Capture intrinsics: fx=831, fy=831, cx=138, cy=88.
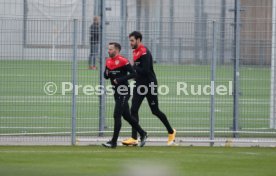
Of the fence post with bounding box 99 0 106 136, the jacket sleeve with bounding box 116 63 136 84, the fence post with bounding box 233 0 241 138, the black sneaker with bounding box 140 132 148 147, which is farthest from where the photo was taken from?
the fence post with bounding box 233 0 241 138

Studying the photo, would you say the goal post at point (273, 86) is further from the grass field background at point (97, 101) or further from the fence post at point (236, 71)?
the fence post at point (236, 71)

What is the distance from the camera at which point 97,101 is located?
16.0 m

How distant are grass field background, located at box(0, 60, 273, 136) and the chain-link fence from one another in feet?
0.08

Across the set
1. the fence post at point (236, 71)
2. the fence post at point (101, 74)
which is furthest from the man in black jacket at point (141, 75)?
the fence post at point (236, 71)

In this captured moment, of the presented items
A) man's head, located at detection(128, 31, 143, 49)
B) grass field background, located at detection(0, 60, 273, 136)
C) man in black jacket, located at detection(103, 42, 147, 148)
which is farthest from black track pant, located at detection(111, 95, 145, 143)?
grass field background, located at detection(0, 60, 273, 136)

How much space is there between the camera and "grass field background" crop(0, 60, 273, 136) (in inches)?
604

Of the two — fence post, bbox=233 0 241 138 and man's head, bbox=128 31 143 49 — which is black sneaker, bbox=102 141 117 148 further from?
fence post, bbox=233 0 241 138

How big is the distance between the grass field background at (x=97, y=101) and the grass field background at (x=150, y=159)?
1.70 m

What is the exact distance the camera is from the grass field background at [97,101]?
15336mm

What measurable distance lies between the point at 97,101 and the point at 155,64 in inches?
52.2

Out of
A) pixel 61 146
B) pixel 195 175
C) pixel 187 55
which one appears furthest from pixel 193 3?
pixel 195 175

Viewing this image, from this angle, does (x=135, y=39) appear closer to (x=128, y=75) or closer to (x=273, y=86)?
(x=128, y=75)

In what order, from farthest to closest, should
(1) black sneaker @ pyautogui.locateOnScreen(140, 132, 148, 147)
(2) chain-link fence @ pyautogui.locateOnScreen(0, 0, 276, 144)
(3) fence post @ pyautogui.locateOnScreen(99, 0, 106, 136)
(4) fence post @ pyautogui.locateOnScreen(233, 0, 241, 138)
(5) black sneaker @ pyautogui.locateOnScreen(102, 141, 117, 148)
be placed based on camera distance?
(4) fence post @ pyautogui.locateOnScreen(233, 0, 241, 138) < (3) fence post @ pyautogui.locateOnScreen(99, 0, 106, 136) < (2) chain-link fence @ pyautogui.locateOnScreen(0, 0, 276, 144) < (1) black sneaker @ pyautogui.locateOnScreen(140, 132, 148, 147) < (5) black sneaker @ pyautogui.locateOnScreen(102, 141, 117, 148)

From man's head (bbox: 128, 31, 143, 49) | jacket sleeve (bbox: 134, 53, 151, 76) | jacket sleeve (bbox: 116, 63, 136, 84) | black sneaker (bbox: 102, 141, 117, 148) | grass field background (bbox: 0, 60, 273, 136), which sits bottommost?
black sneaker (bbox: 102, 141, 117, 148)
